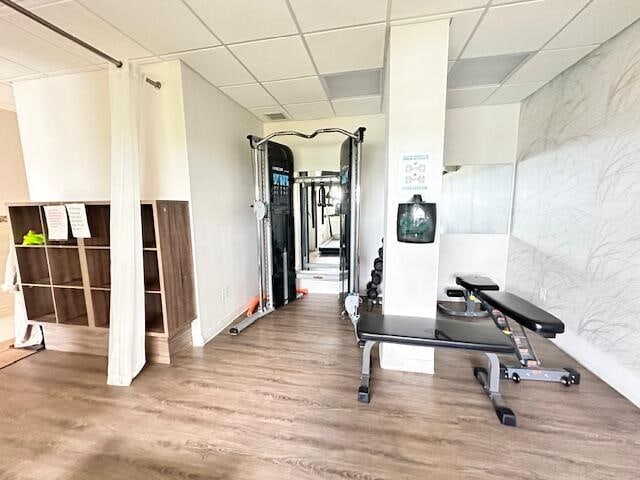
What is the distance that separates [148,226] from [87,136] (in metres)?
1.10

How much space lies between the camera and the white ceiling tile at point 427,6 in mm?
1618

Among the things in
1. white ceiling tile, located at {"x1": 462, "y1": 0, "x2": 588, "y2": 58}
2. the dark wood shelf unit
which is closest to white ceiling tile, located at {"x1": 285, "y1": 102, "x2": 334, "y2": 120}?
white ceiling tile, located at {"x1": 462, "y1": 0, "x2": 588, "y2": 58}

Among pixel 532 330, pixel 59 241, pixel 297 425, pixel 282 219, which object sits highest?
pixel 282 219

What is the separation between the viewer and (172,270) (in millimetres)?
2260

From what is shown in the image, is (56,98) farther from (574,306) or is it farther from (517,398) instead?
(574,306)

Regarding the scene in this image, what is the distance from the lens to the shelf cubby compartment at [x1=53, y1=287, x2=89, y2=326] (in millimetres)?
2482

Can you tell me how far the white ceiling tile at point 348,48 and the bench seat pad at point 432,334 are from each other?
2.12m

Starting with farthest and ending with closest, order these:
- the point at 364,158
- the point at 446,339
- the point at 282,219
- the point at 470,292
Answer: the point at 364,158 → the point at 282,219 → the point at 470,292 → the point at 446,339

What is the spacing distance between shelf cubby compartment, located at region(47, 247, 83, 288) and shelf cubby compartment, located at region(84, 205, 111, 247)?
13.2 inches

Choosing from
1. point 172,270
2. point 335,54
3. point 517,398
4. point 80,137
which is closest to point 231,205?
point 172,270

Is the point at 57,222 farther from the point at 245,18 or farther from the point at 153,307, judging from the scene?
the point at 245,18

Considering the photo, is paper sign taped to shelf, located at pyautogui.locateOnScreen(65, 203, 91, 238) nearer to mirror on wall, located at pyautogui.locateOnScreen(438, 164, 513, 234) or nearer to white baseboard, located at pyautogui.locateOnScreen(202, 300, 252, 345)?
white baseboard, located at pyautogui.locateOnScreen(202, 300, 252, 345)

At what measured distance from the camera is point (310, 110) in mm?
3451

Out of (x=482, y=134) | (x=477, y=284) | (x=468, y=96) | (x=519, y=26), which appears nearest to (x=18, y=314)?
(x=477, y=284)
